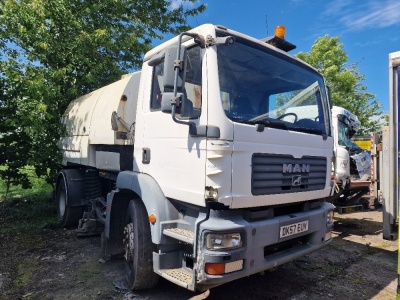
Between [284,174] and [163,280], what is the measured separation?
1987 mm

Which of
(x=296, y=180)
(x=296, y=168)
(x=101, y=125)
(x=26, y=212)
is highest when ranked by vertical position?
(x=101, y=125)

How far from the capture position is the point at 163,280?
3814mm

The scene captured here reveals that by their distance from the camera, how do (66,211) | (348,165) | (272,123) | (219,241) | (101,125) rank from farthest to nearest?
(348,165) → (66,211) → (101,125) → (272,123) → (219,241)

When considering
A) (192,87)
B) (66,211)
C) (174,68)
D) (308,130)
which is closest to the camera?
(174,68)

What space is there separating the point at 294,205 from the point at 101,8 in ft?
25.1

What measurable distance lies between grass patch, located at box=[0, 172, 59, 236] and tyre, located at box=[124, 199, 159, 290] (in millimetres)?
3487

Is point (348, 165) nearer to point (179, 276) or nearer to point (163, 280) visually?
point (163, 280)

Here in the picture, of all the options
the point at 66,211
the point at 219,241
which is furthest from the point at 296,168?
the point at 66,211

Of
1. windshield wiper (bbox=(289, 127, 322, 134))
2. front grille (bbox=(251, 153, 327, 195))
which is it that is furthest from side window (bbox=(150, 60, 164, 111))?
windshield wiper (bbox=(289, 127, 322, 134))

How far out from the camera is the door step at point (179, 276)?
2.70 metres

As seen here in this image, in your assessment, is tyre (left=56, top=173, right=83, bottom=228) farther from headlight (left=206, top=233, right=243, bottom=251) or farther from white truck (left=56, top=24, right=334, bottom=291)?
headlight (left=206, top=233, right=243, bottom=251)

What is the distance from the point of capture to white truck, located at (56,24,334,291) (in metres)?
2.71

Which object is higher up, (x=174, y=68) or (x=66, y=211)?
(x=174, y=68)

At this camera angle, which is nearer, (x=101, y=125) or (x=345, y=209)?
(x=101, y=125)
